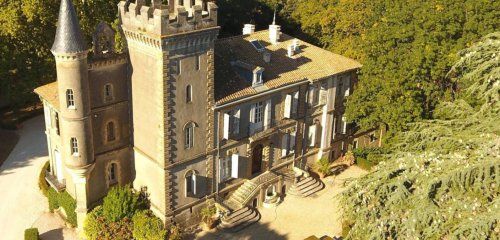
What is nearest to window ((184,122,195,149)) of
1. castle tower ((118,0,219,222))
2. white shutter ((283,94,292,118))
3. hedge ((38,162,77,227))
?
castle tower ((118,0,219,222))

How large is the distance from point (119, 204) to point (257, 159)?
39.3 feet

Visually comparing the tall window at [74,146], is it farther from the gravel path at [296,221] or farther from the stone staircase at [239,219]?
the stone staircase at [239,219]

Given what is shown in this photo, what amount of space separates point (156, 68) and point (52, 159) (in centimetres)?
1476

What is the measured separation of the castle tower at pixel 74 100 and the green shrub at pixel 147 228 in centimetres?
441

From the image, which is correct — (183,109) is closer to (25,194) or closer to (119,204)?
(119,204)

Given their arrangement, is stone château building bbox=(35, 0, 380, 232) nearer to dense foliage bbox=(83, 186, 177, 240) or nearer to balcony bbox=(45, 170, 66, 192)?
balcony bbox=(45, 170, 66, 192)

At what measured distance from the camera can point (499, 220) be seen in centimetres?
1655

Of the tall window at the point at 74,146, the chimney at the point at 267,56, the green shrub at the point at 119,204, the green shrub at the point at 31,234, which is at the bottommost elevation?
the green shrub at the point at 31,234

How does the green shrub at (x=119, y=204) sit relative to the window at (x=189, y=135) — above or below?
below

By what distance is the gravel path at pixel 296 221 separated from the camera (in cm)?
3797

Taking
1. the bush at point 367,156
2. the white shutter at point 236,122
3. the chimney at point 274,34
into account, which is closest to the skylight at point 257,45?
the chimney at point 274,34

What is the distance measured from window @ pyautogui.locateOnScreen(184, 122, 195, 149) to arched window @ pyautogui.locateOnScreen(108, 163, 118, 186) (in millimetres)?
6476

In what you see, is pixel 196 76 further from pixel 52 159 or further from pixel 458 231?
pixel 458 231

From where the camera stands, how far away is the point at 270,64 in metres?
41.8
